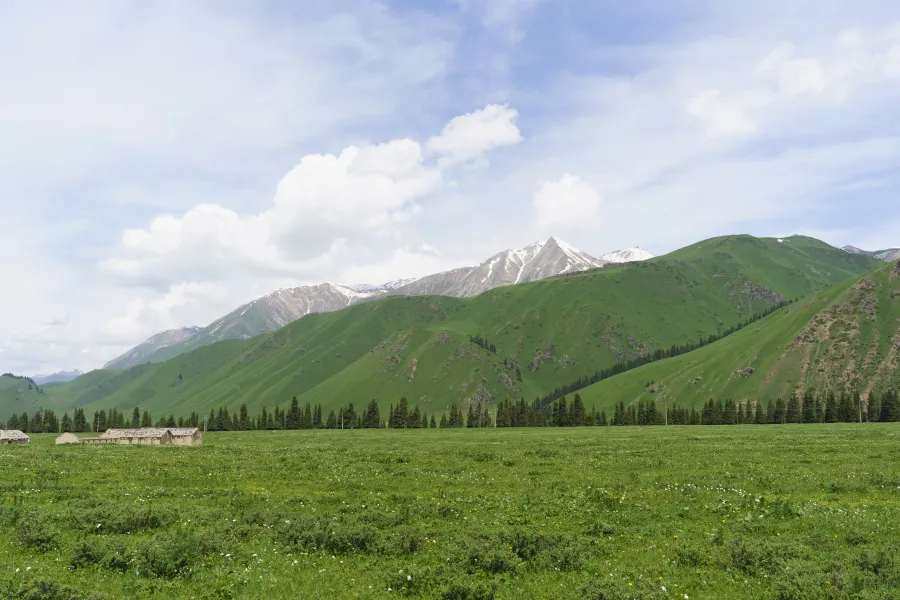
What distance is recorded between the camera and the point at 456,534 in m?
19.1

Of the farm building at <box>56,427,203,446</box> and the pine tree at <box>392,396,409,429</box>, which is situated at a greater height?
the farm building at <box>56,427,203,446</box>

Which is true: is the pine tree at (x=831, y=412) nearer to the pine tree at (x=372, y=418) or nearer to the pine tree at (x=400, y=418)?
the pine tree at (x=400, y=418)

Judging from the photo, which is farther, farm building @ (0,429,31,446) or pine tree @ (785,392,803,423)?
pine tree @ (785,392,803,423)

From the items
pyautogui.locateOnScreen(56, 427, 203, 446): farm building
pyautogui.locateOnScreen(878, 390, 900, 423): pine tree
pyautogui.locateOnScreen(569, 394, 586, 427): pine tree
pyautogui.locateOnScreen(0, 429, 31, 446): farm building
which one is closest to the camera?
pyautogui.locateOnScreen(56, 427, 203, 446): farm building

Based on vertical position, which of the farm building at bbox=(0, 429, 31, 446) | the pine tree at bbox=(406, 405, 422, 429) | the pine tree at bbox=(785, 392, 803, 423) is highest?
the farm building at bbox=(0, 429, 31, 446)

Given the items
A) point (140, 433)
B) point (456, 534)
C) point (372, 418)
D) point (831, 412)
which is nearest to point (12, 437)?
point (140, 433)

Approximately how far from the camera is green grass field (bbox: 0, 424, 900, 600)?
14.7m

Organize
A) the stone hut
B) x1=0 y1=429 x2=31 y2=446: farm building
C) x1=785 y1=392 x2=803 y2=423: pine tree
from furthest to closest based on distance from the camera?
x1=785 y1=392 x2=803 y2=423: pine tree < x1=0 y1=429 x2=31 y2=446: farm building < the stone hut

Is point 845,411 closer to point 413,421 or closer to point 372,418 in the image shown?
point 413,421

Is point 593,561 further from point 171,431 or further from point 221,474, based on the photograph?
point 171,431

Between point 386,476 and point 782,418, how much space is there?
16235 cm

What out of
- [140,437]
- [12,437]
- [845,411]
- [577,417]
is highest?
[140,437]

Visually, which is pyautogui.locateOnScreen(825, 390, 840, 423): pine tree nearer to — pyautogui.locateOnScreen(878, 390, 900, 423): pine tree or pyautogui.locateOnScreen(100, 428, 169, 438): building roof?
pyautogui.locateOnScreen(878, 390, 900, 423): pine tree

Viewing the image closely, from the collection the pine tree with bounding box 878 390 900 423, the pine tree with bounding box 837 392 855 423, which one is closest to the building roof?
the pine tree with bounding box 837 392 855 423
